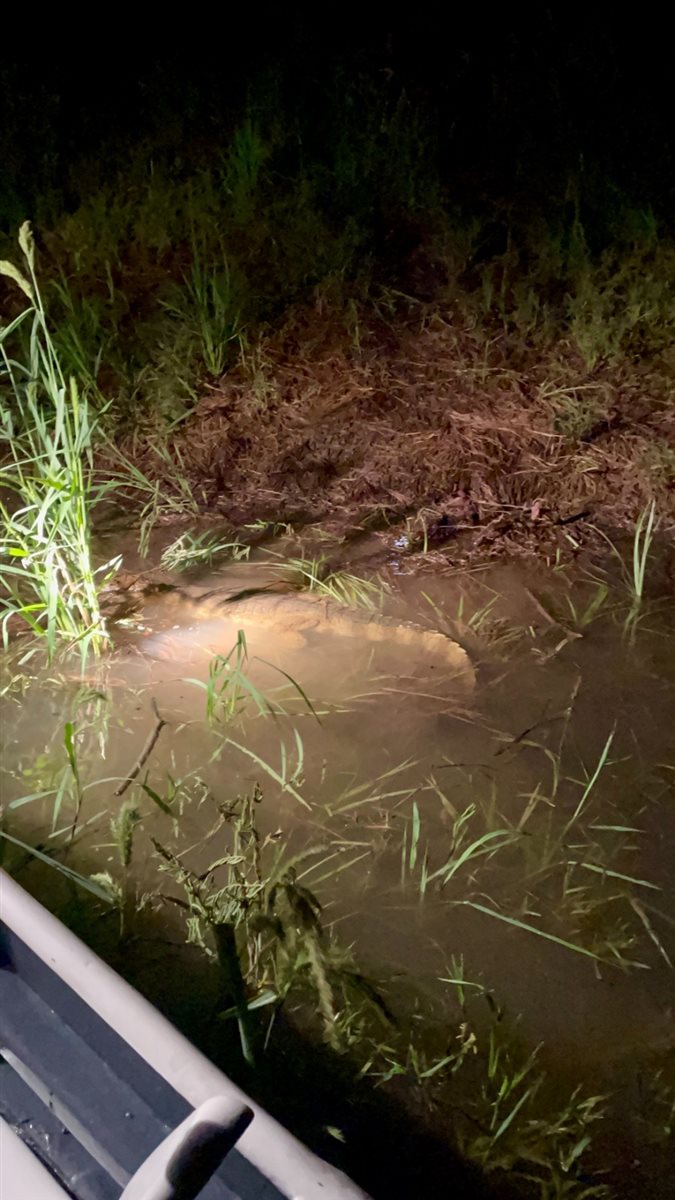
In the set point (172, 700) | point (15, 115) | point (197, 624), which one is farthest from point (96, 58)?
point (172, 700)

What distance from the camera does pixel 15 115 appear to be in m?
3.92

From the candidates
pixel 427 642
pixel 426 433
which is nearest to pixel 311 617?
pixel 427 642

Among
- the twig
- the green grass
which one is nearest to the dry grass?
the green grass

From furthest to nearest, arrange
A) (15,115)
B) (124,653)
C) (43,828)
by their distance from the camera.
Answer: (15,115) → (124,653) → (43,828)

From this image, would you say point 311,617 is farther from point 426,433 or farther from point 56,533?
point 426,433

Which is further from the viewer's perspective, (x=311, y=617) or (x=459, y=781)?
(x=311, y=617)

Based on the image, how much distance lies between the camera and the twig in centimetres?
177

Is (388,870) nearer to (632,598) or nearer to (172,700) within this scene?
(172,700)

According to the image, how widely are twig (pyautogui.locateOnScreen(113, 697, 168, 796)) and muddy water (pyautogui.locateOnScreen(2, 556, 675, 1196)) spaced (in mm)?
14

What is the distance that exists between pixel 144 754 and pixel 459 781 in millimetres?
652

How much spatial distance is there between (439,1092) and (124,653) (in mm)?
1184

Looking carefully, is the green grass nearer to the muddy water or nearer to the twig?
the muddy water

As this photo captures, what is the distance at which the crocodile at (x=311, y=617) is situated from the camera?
6.91ft

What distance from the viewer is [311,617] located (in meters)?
2.22
